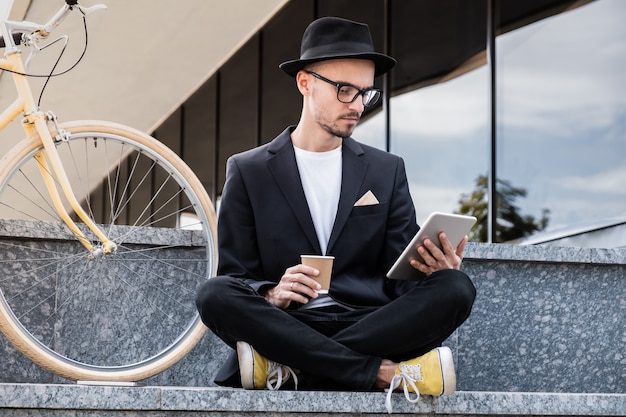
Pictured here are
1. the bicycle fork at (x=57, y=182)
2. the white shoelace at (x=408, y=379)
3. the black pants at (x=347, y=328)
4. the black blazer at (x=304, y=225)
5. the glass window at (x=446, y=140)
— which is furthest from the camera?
the glass window at (x=446, y=140)

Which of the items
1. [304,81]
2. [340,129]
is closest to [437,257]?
[340,129]

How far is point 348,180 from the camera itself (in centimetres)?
374

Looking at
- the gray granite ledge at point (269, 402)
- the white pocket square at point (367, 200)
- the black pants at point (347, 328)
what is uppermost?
the white pocket square at point (367, 200)

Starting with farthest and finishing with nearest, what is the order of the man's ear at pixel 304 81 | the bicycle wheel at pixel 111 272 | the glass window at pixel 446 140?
1. the glass window at pixel 446 140
2. the bicycle wheel at pixel 111 272
3. the man's ear at pixel 304 81

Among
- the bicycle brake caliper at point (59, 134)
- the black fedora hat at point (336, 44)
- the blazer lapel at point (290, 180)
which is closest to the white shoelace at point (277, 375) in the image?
the blazer lapel at point (290, 180)

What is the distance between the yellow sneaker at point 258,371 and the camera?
3.35 metres

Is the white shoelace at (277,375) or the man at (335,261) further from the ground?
the man at (335,261)

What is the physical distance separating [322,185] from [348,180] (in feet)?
0.35

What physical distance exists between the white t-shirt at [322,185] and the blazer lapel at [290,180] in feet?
0.15

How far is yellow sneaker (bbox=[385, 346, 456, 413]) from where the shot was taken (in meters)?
3.22

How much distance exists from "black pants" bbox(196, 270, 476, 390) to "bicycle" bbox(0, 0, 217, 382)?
32.0 inches

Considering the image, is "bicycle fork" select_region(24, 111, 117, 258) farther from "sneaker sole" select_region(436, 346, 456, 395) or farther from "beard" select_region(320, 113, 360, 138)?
"sneaker sole" select_region(436, 346, 456, 395)

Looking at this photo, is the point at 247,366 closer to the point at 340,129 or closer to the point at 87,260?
the point at 340,129

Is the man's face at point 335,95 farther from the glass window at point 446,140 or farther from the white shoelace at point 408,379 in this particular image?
the glass window at point 446,140
